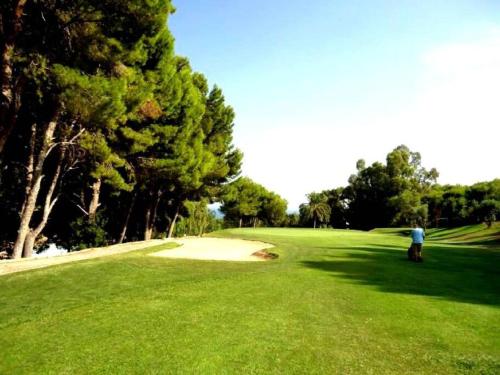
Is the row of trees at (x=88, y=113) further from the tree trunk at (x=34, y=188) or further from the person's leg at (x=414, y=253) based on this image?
the person's leg at (x=414, y=253)

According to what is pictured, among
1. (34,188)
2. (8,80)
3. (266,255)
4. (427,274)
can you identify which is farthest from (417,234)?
(8,80)

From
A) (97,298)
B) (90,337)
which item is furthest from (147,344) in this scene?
(97,298)

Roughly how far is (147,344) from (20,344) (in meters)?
1.96

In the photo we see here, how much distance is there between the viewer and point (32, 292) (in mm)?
9391

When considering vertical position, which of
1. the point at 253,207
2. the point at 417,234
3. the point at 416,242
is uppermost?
the point at 253,207

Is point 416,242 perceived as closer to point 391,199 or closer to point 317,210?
point 391,199

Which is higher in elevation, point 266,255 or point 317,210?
point 317,210

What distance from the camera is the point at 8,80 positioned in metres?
14.6

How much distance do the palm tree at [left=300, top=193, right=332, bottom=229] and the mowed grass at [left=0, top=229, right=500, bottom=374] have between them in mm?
82755

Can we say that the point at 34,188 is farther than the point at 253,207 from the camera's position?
No

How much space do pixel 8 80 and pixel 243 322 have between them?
13.0 meters

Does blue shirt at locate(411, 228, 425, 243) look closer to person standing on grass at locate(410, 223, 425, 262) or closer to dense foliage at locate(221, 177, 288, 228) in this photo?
person standing on grass at locate(410, 223, 425, 262)

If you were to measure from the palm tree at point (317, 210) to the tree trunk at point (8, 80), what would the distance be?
82.4m

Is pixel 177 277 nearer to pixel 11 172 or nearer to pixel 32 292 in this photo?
pixel 32 292
